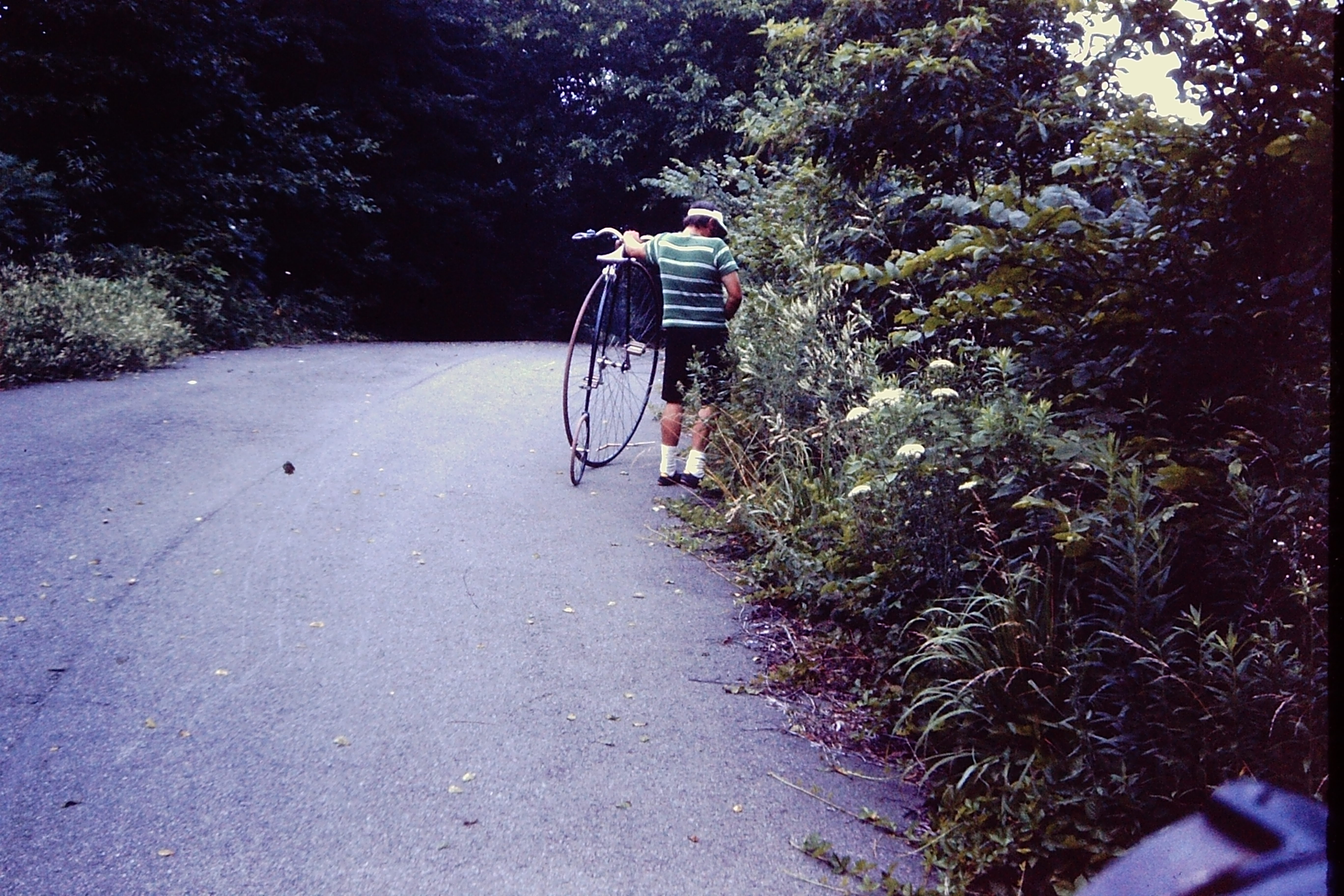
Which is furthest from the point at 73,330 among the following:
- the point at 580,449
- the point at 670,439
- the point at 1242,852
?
the point at 1242,852

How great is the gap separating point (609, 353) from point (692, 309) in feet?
2.52

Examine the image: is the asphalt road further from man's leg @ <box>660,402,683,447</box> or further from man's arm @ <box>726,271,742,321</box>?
man's arm @ <box>726,271,742,321</box>

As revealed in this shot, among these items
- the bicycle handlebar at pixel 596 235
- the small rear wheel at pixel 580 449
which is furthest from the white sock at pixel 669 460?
the bicycle handlebar at pixel 596 235

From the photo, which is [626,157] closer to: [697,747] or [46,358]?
[46,358]

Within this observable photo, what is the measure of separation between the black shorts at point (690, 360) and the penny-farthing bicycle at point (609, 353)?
212mm

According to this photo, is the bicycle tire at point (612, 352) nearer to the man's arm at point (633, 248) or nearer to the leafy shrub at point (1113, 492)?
the man's arm at point (633, 248)

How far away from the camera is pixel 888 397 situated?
15.3ft

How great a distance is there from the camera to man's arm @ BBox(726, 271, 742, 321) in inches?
317

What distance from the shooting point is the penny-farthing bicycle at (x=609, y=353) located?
802 cm

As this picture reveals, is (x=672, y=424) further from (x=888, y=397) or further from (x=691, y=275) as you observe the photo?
(x=888, y=397)

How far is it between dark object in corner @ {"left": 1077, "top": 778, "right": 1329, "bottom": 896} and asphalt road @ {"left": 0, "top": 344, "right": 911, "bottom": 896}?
2022 millimetres

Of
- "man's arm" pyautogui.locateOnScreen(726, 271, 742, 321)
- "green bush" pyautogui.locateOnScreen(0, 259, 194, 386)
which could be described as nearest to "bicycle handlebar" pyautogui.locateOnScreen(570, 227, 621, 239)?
"man's arm" pyautogui.locateOnScreen(726, 271, 742, 321)

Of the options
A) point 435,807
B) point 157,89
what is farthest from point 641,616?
point 157,89

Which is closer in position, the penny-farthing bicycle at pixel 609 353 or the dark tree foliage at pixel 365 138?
the penny-farthing bicycle at pixel 609 353
